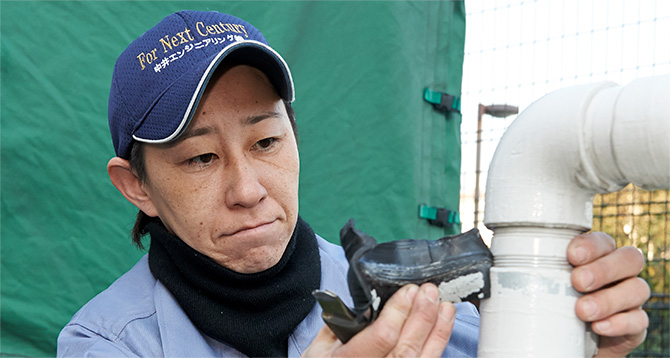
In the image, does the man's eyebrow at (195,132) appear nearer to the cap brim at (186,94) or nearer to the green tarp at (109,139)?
the cap brim at (186,94)

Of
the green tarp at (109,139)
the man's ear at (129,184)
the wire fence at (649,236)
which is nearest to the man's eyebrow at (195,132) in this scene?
Result: the man's ear at (129,184)

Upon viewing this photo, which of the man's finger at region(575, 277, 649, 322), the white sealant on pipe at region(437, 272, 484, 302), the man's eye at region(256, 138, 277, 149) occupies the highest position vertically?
the man's eye at region(256, 138, 277, 149)

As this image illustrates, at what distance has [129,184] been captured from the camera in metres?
1.73

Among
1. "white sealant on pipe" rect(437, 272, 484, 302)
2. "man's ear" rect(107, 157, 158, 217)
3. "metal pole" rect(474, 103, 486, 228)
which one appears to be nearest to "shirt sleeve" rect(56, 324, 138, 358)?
"man's ear" rect(107, 157, 158, 217)

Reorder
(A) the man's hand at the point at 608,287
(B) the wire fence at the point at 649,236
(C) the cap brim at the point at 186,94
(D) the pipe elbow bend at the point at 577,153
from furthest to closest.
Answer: (B) the wire fence at the point at 649,236
(C) the cap brim at the point at 186,94
(A) the man's hand at the point at 608,287
(D) the pipe elbow bend at the point at 577,153

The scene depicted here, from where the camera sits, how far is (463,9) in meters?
2.98

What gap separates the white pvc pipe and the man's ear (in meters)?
0.93

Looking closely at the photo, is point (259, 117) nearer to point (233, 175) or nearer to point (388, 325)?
point (233, 175)

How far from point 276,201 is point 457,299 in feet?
1.94

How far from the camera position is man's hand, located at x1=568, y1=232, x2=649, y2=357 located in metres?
1.04

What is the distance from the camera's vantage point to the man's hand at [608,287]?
1036 mm

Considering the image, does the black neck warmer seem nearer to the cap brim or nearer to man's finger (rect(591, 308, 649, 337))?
the cap brim

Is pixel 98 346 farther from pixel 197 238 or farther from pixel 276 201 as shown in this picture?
pixel 276 201

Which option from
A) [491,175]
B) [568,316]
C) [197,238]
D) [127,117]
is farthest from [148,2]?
[568,316]
